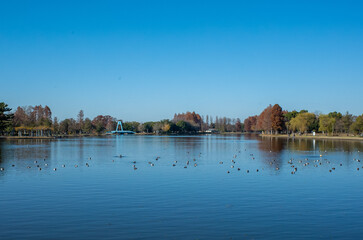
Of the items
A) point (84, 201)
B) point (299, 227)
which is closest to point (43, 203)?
point (84, 201)

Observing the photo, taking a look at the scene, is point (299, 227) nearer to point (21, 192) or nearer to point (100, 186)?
point (100, 186)

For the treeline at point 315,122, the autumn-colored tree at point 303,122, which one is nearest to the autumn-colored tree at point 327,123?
the treeline at point 315,122

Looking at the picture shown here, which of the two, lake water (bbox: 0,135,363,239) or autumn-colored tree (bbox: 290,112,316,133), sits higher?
autumn-colored tree (bbox: 290,112,316,133)

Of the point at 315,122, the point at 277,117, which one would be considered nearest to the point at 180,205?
the point at 277,117

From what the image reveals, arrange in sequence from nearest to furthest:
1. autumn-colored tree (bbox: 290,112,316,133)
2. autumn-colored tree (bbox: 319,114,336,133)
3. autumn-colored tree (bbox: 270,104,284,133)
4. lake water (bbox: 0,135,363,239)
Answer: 1. lake water (bbox: 0,135,363,239)
2. autumn-colored tree (bbox: 319,114,336,133)
3. autumn-colored tree (bbox: 290,112,316,133)
4. autumn-colored tree (bbox: 270,104,284,133)

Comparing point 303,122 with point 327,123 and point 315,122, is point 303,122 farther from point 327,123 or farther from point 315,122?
point 315,122

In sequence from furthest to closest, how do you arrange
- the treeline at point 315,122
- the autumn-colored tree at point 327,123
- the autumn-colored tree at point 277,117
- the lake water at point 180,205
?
1. the autumn-colored tree at point 277,117
2. the autumn-colored tree at point 327,123
3. the treeline at point 315,122
4. the lake water at point 180,205

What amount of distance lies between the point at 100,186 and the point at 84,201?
14.6ft

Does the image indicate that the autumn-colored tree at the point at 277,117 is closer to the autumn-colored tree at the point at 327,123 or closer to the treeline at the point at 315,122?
the treeline at the point at 315,122

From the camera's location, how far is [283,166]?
110 ft

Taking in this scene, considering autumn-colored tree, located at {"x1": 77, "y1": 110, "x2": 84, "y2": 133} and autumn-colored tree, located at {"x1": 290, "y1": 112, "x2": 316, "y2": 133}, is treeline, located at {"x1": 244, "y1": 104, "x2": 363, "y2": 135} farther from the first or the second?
autumn-colored tree, located at {"x1": 77, "y1": 110, "x2": 84, "y2": 133}

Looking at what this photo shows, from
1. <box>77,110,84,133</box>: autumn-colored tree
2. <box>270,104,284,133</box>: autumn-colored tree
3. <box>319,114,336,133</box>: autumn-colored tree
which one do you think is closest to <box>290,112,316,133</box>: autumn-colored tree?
<box>319,114,336,133</box>: autumn-colored tree

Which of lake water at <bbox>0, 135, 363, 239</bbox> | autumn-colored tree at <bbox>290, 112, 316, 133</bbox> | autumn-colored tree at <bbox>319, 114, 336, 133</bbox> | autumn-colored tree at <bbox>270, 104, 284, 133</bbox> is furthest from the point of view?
autumn-colored tree at <bbox>270, 104, 284, 133</bbox>

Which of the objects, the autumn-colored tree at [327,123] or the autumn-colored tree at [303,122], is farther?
the autumn-colored tree at [303,122]
